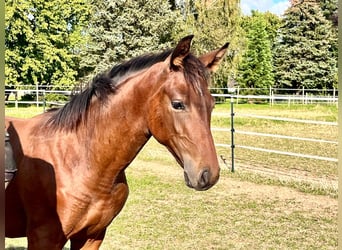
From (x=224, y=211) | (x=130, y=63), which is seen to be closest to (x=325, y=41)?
(x=224, y=211)

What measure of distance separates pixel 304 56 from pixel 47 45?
17.3 metres

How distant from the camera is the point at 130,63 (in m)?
2.10

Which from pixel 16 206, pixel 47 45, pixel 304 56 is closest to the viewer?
pixel 16 206

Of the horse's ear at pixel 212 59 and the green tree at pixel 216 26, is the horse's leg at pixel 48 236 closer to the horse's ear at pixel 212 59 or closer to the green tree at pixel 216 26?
the horse's ear at pixel 212 59

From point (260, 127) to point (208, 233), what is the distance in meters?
9.58

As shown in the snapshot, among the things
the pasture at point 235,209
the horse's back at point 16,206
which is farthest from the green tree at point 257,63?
the horse's back at point 16,206

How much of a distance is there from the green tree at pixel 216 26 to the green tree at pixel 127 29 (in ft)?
3.09

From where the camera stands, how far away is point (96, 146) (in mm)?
2000

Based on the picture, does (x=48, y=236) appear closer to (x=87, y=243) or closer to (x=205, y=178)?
(x=87, y=243)

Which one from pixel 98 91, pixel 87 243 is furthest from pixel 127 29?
pixel 87 243

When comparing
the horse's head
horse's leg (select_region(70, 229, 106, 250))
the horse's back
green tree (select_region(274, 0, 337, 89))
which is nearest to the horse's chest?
horse's leg (select_region(70, 229, 106, 250))

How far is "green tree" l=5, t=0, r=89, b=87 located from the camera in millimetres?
20609

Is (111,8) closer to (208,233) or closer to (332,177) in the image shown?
(332,177)

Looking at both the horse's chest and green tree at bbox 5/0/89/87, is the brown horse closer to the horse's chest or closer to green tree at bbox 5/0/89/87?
the horse's chest
